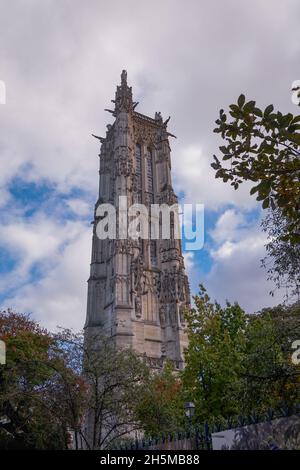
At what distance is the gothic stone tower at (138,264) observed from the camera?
35.2 m

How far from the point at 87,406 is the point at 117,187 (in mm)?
27613

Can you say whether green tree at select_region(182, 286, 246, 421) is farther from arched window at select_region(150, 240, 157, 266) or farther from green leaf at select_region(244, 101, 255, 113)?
arched window at select_region(150, 240, 157, 266)

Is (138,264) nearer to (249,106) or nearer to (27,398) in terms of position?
(27,398)

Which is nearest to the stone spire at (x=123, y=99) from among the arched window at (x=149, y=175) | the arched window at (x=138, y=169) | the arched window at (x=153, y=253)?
the arched window at (x=138, y=169)

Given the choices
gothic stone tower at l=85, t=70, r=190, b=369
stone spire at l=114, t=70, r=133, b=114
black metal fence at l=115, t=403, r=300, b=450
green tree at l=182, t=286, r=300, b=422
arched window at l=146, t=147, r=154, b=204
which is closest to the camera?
black metal fence at l=115, t=403, r=300, b=450

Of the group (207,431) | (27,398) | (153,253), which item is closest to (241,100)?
(207,431)

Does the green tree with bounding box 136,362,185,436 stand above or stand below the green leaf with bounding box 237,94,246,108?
below

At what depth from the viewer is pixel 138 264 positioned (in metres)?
37.3

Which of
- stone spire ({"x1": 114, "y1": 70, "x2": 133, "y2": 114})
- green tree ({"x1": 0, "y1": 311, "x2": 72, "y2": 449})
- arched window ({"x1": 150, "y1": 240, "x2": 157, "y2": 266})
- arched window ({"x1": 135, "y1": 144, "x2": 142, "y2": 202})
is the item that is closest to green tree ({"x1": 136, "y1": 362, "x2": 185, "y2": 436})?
green tree ({"x1": 0, "y1": 311, "x2": 72, "y2": 449})

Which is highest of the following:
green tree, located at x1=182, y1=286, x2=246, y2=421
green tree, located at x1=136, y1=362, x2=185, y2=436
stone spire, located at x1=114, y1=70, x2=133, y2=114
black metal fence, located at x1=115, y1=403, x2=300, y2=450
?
stone spire, located at x1=114, y1=70, x2=133, y2=114

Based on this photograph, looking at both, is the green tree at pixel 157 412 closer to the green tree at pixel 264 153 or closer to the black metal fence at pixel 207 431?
the black metal fence at pixel 207 431

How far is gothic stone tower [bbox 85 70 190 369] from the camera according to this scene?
35.2 m
